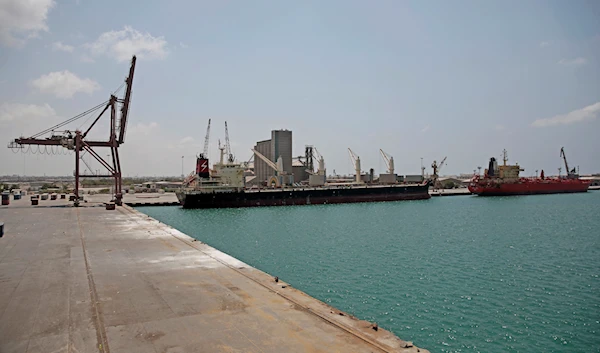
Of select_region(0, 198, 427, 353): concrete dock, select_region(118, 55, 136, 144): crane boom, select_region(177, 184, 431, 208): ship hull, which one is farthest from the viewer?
select_region(177, 184, 431, 208): ship hull

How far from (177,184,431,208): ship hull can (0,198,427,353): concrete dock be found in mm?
40764

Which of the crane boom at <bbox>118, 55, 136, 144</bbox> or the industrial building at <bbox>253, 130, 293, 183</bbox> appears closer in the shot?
the crane boom at <bbox>118, 55, 136, 144</bbox>

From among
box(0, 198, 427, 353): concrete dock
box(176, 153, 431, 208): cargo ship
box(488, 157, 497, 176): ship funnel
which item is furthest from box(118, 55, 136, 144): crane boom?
box(488, 157, 497, 176): ship funnel

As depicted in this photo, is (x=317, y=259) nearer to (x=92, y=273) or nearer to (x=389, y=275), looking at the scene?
(x=389, y=275)

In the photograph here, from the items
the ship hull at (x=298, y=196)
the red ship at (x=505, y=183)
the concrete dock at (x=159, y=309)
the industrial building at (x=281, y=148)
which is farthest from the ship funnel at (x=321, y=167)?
the concrete dock at (x=159, y=309)

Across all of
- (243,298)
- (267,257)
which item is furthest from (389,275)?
(243,298)

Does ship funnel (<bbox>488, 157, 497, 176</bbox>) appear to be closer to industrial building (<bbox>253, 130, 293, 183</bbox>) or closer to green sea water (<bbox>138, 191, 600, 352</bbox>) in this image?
industrial building (<bbox>253, 130, 293, 183</bbox>)

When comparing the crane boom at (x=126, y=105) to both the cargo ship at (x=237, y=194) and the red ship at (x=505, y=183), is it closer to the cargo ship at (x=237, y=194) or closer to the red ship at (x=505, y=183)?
the cargo ship at (x=237, y=194)

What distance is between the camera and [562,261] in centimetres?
2183

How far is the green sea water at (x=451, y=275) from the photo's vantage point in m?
12.1

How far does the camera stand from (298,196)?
66250 millimetres

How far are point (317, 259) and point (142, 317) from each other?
1386cm

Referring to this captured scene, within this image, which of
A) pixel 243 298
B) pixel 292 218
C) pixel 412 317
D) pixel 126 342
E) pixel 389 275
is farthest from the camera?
pixel 292 218

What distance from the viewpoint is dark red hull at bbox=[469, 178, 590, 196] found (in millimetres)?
87625
